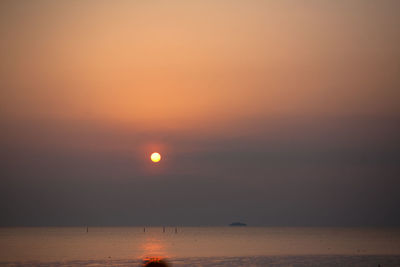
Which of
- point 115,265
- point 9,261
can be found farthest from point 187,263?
point 9,261

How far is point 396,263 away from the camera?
105m

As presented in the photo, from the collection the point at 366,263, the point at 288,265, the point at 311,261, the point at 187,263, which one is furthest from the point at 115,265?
the point at 366,263

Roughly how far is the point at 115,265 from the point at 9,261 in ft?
73.7

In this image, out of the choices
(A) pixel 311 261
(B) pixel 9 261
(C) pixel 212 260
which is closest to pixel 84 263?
(B) pixel 9 261

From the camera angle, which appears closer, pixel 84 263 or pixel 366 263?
pixel 84 263

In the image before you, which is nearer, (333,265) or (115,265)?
A: (115,265)

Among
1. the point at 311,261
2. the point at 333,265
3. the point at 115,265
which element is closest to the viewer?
the point at 115,265

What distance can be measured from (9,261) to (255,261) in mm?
47044

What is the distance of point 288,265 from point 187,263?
1869cm

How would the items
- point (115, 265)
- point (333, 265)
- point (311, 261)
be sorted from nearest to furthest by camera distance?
point (115, 265) < point (333, 265) < point (311, 261)

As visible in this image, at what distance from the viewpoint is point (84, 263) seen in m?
97.6

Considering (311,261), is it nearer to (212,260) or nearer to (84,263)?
(212,260)

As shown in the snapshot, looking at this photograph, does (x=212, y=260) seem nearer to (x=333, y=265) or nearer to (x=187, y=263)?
(x=187, y=263)

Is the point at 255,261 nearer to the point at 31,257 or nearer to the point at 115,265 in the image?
the point at 115,265
